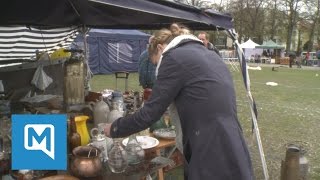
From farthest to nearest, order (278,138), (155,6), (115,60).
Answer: (115,60) < (278,138) < (155,6)

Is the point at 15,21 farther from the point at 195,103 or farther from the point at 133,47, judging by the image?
the point at 133,47

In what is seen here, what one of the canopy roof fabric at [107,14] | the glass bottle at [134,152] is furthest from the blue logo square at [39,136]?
the canopy roof fabric at [107,14]

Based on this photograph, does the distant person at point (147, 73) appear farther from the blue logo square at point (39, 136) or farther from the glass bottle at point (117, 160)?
A: the blue logo square at point (39, 136)

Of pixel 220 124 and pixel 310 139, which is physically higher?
pixel 220 124

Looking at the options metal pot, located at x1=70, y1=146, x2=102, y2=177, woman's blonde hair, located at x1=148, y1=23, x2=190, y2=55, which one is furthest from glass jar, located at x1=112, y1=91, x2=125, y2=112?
woman's blonde hair, located at x1=148, y1=23, x2=190, y2=55

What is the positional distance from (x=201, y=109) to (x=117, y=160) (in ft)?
2.58

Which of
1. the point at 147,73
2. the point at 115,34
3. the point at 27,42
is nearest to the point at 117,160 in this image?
the point at 147,73

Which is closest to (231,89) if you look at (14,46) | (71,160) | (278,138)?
(71,160)

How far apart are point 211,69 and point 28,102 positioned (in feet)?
8.77

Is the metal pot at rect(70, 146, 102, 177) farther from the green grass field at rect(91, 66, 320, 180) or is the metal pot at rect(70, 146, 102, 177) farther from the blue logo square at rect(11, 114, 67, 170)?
the green grass field at rect(91, 66, 320, 180)

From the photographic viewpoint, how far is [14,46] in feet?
24.9

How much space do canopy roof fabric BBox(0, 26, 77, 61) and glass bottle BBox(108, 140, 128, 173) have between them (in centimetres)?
369

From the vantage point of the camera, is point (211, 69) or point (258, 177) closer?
point (211, 69)

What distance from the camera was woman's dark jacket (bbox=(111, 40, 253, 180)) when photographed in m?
2.16
